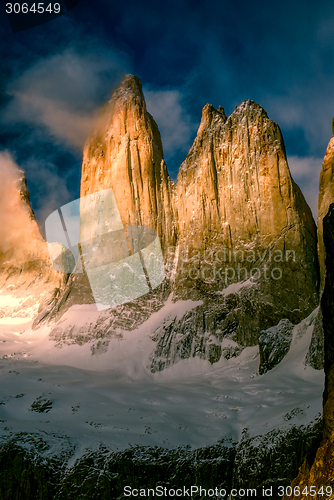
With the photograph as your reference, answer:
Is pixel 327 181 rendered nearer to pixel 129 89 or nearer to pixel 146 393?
pixel 146 393

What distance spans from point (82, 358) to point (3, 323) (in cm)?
2465

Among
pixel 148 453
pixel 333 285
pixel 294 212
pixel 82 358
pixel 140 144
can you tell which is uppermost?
pixel 140 144

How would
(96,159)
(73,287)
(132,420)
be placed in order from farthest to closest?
(96,159)
(73,287)
(132,420)

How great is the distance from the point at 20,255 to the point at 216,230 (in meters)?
43.3

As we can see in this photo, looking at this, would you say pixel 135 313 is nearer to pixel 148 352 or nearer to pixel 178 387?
pixel 148 352

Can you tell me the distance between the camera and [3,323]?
65.5 m

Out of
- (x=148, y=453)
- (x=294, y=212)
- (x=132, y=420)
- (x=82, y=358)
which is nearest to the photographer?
(x=148, y=453)

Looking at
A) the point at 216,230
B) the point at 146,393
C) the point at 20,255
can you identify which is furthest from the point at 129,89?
the point at 146,393

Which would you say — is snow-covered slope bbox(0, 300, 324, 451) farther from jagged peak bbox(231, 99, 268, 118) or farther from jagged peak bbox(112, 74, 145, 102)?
jagged peak bbox(112, 74, 145, 102)

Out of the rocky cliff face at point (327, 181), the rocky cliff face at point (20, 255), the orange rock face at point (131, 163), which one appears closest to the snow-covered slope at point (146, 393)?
the rocky cliff face at point (327, 181)

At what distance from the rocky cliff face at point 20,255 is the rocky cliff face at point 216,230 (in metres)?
11.2

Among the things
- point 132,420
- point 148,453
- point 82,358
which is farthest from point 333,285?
point 82,358

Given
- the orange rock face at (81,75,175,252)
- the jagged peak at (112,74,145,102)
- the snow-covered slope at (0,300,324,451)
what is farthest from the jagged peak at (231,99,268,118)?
the snow-covered slope at (0,300,324,451)

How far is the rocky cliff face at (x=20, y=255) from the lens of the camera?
71625 millimetres
